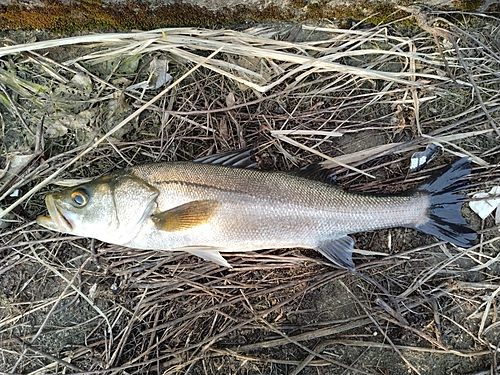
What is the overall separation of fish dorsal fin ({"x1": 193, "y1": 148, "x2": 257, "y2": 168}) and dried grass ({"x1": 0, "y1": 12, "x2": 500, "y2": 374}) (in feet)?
0.81

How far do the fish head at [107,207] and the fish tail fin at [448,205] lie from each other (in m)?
2.36

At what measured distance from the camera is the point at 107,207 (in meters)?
3.14

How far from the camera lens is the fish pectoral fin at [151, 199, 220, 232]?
3100 mm

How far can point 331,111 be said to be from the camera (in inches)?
143

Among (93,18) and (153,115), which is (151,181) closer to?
(153,115)

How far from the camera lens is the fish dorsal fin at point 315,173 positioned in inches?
132

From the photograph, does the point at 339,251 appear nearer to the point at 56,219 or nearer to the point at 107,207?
the point at 107,207

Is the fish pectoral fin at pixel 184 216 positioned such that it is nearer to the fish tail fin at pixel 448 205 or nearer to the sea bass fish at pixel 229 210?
the sea bass fish at pixel 229 210

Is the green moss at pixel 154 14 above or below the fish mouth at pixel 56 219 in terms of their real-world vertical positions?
above

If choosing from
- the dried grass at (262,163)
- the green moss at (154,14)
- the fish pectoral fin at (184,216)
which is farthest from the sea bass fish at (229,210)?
the green moss at (154,14)

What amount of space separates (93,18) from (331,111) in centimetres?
233

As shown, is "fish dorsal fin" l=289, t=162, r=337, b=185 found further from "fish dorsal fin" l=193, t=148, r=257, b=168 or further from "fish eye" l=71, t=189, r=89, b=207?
"fish eye" l=71, t=189, r=89, b=207

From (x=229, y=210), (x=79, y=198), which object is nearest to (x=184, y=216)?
(x=229, y=210)

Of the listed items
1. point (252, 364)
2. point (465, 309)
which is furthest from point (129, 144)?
point (465, 309)
